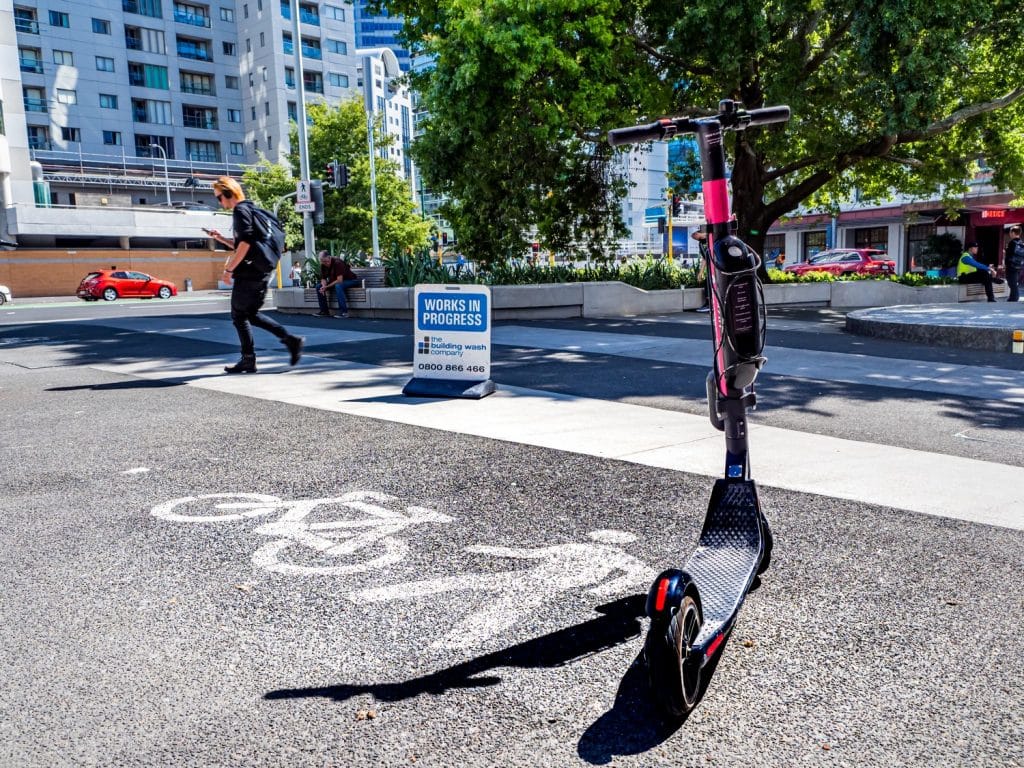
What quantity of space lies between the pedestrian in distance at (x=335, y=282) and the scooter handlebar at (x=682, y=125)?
1611cm

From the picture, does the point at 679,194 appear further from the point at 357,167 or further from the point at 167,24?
the point at 167,24

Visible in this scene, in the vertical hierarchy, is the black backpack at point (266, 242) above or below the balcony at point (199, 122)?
below

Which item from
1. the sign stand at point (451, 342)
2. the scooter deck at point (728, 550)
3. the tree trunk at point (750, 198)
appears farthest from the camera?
the tree trunk at point (750, 198)

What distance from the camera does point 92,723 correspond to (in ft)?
8.57

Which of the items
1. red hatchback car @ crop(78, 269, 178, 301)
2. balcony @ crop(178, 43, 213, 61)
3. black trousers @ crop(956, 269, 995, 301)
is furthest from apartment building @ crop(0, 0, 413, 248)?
black trousers @ crop(956, 269, 995, 301)

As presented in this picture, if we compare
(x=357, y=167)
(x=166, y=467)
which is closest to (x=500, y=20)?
(x=166, y=467)

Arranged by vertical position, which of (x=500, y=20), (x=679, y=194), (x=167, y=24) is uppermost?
(x=167, y=24)

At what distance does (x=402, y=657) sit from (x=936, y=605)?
209 cm

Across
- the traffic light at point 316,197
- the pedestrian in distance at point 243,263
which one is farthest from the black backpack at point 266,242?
the traffic light at point 316,197

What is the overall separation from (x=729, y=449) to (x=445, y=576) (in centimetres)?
134

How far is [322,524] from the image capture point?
14.8 ft

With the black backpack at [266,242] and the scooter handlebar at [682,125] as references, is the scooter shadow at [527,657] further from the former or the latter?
the black backpack at [266,242]

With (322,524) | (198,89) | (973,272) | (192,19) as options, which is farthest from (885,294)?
A: (192,19)

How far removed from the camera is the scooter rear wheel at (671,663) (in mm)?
2480
